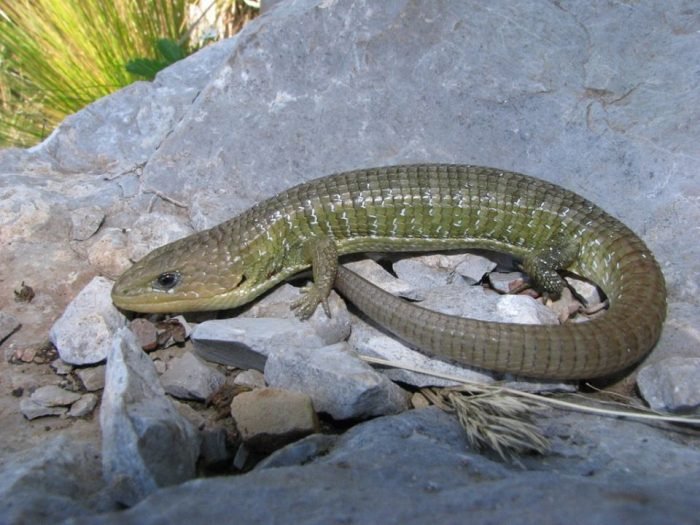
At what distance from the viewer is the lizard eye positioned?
3816 mm

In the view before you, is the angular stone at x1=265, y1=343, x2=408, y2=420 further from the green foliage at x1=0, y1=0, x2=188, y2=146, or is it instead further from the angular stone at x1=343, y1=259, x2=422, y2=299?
the green foliage at x1=0, y1=0, x2=188, y2=146

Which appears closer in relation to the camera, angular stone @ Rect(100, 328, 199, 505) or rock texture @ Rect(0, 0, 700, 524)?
angular stone @ Rect(100, 328, 199, 505)

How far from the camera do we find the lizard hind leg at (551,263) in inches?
160

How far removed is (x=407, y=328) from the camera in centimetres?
362

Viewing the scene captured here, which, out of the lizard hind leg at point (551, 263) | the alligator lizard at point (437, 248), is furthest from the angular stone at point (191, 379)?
the lizard hind leg at point (551, 263)

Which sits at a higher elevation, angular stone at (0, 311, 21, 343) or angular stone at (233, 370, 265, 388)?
angular stone at (0, 311, 21, 343)

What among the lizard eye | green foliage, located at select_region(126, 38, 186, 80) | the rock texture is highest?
green foliage, located at select_region(126, 38, 186, 80)

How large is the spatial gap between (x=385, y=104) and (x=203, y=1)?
3700mm

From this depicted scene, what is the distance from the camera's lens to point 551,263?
4.13 metres

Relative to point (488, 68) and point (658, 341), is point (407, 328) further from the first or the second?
point (488, 68)

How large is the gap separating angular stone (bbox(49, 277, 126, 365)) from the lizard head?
11cm

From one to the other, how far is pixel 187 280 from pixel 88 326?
58cm

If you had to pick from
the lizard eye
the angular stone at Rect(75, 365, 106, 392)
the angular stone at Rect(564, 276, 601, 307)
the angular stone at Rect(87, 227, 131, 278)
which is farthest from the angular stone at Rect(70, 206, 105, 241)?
the angular stone at Rect(564, 276, 601, 307)

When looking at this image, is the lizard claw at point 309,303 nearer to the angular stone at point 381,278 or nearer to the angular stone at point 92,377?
the angular stone at point 381,278
